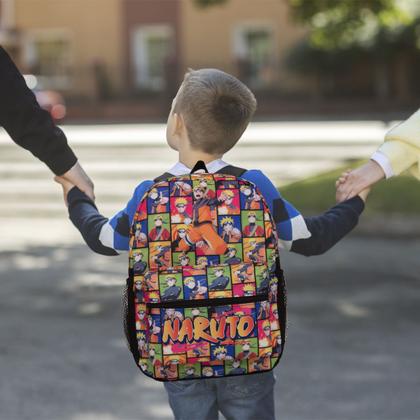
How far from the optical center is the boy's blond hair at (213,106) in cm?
256

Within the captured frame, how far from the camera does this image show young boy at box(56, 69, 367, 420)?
2572 millimetres

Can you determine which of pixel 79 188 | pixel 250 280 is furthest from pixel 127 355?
pixel 250 280

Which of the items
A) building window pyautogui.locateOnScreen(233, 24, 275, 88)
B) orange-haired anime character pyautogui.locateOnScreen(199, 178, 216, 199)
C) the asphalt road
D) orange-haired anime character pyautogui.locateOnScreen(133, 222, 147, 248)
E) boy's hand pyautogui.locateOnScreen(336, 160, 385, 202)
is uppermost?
orange-haired anime character pyautogui.locateOnScreen(199, 178, 216, 199)

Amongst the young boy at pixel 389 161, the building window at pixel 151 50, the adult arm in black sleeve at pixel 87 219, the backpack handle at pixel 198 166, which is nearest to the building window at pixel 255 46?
the building window at pixel 151 50

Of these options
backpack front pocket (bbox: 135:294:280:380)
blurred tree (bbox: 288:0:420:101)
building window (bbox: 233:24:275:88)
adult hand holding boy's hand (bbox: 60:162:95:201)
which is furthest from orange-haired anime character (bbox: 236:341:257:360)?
building window (bbox: 233:24:275:88)

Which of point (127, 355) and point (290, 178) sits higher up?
point (127, 355)

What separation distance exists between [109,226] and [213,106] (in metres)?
0.45

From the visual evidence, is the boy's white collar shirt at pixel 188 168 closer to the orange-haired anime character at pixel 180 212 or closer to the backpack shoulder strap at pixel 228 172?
the backpack shoulder strap at pixel 228 172

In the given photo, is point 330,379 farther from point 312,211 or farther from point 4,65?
point 312,211

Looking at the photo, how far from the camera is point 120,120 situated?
31188 mm

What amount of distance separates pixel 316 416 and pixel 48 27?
34.2 meters

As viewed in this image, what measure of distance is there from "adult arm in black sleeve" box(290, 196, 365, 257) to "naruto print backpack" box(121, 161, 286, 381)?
0.16 metres

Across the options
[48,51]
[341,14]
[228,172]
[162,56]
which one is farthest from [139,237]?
[48,51]

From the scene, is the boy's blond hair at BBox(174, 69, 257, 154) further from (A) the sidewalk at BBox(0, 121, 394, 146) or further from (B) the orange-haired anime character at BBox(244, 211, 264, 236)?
(A) the sidewalk at BBox(0, 121, 394, 146)
